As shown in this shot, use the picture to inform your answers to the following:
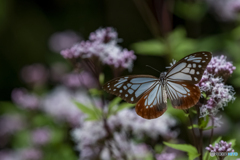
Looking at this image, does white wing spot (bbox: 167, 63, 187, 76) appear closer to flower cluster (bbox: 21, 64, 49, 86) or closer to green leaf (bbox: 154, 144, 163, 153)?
green leaf (bbox: 154, 144, 163, 153)

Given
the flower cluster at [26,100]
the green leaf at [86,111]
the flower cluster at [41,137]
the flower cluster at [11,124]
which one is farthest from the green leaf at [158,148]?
the flower cluster at [11,124]

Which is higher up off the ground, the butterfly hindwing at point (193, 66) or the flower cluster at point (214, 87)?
the butterfly hindwing at point (193, 66)

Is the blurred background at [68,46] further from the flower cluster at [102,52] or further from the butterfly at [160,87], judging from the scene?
the butterfly at [160,87]

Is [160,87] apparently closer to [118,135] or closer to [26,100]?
[118,135]

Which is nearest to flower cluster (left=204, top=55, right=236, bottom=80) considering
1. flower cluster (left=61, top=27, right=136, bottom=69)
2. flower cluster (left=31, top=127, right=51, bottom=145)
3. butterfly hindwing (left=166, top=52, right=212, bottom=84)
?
butterfly hindwing (left=166, top=52, right=212, bottom=84)

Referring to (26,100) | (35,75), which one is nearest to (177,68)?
(26,100)

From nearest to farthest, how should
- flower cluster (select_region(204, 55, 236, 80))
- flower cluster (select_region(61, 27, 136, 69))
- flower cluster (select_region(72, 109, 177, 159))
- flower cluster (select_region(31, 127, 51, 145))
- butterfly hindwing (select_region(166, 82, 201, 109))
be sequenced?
butterfly hindwing (select_region(166, 82, 201, 109))
flower cluster (select_region(204, 55, 236, 80))
flower cluster (select_region(61, 27, 136, 69))
flower cluster (select_region(72, 109, 177, 159))
flower cluster (select_region(31, 127, 51, 145))
